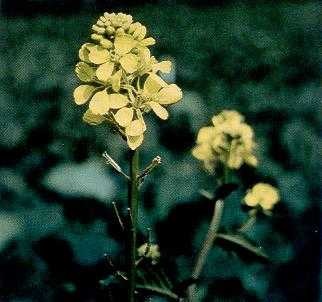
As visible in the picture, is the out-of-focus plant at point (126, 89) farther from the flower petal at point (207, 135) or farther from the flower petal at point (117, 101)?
the flower petal at point (207, 135)

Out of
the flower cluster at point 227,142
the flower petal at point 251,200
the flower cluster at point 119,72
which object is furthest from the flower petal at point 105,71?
the flower petal at point 251,200

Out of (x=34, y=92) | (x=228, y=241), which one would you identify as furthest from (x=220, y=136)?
(x=34, y=92)

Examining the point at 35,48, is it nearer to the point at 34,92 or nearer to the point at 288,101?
the point at 34,92

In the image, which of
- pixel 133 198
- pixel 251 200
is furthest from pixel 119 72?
pixel 251 200

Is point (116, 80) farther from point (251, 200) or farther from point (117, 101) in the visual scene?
point (251, 200)

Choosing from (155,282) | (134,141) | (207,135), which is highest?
(134,141)

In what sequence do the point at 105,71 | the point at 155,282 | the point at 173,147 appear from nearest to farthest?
the point at 105,71
the point at 155,282
the point at 173,147
